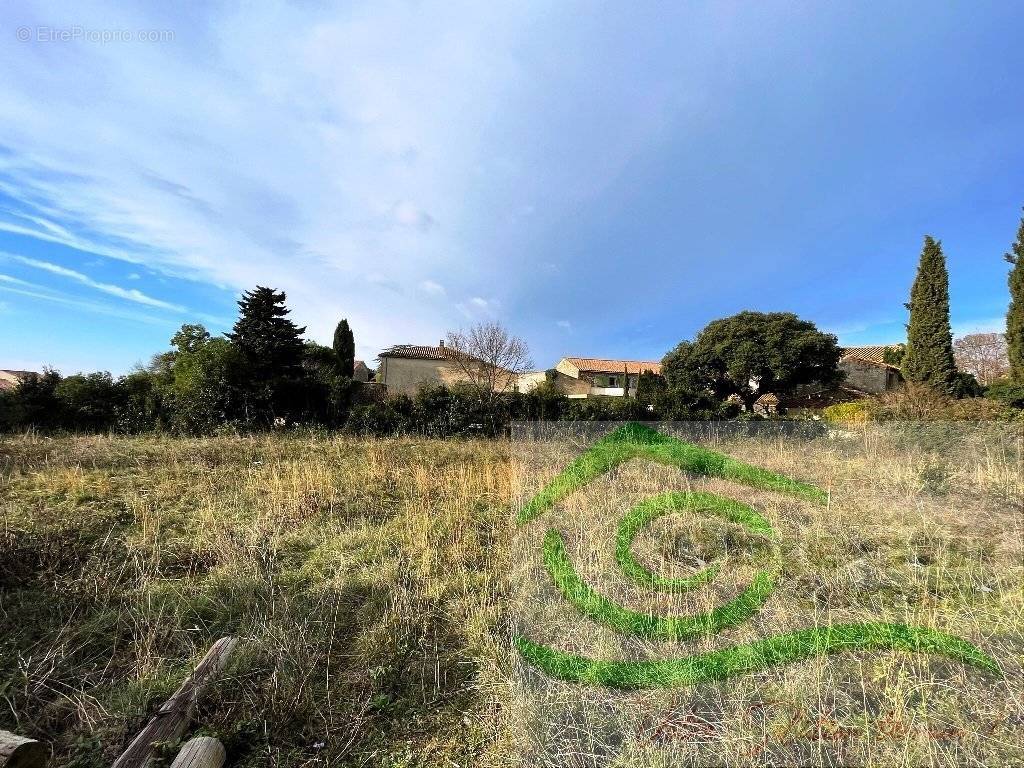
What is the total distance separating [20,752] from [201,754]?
0.49 m

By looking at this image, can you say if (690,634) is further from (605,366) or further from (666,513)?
(605,366)

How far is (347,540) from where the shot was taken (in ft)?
A: 11.8

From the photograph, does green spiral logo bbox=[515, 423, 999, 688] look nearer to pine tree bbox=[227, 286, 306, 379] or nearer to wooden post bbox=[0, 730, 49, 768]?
wooden post bbox=[0, 730, 49, 768]

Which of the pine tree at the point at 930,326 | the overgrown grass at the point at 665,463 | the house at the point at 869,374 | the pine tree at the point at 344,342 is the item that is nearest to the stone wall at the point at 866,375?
the house at the point at 869,374

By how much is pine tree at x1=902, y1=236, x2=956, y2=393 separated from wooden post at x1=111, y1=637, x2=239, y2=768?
1921 centimetres

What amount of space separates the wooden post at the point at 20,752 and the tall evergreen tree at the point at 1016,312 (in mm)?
16248

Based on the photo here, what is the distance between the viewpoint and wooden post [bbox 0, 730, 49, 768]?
1207 millimetres

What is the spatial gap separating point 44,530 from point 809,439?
9.51 m

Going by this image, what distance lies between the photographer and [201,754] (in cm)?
151

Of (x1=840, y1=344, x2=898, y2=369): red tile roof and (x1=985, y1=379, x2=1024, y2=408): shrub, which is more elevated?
(x1=840, y1=344, x2=898, y2=369): red tile roof

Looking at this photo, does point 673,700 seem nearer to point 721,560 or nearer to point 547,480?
point 721,560

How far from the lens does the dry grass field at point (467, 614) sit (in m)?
1.69

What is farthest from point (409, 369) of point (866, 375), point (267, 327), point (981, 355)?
point (981, 355)

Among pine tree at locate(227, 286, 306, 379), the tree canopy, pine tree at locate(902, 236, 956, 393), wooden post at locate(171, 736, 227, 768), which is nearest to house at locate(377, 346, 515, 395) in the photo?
pine tree at locate(227, 286, 306, 379)
